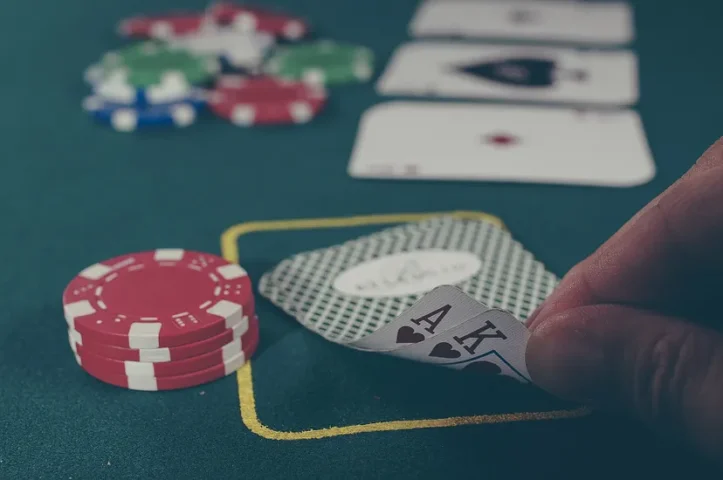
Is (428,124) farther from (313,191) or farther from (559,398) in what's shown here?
(559,398)

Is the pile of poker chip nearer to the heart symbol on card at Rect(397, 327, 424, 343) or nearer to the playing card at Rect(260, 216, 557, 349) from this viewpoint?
the playing card at Rect(260, 216, 557, 349)

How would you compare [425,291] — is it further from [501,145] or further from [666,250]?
[501,145]

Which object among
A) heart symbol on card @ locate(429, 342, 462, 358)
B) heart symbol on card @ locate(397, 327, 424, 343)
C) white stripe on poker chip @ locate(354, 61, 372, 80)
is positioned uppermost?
heart symbol on card @ locate(397, 327, 424, 343)

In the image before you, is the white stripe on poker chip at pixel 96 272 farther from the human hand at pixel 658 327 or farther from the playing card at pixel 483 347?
the human hand at pixel 658 327

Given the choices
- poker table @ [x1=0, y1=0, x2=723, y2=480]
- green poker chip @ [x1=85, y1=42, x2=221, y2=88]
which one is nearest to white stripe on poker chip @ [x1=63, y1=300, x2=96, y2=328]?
poker table @ [x1=0, y1=0, x2=723, y2=480]

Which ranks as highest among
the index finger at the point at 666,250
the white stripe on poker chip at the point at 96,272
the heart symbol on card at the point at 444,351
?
the index finger at the point at 666,250

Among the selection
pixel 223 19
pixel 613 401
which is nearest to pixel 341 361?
pixel 613 401

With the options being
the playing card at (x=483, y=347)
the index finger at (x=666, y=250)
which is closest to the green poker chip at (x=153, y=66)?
the playing card at (x=483, y=347)
